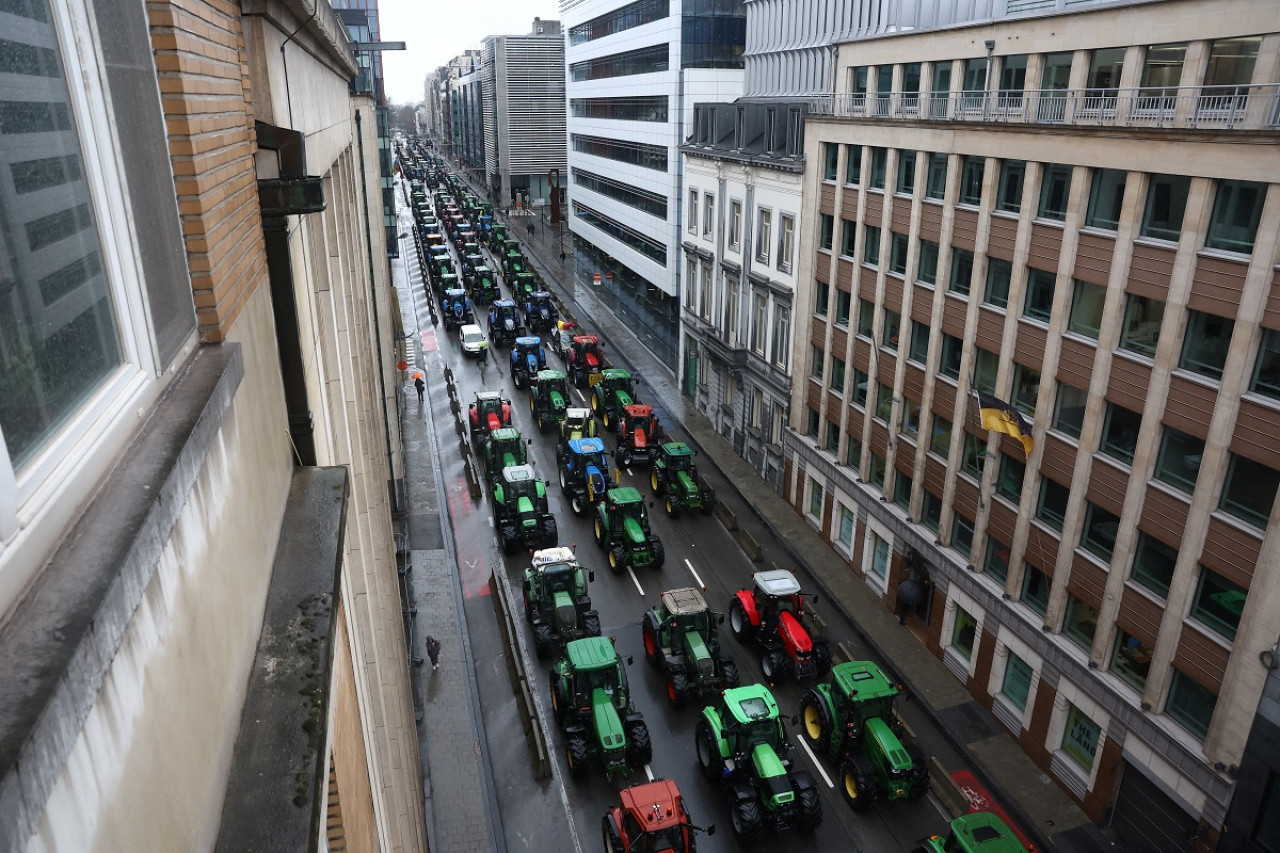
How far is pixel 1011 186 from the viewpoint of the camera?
22.8m

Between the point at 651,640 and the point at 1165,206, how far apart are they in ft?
55.2

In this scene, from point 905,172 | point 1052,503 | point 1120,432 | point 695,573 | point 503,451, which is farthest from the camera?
point 503,451

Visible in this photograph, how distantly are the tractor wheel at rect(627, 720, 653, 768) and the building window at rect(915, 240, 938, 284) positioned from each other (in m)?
15.4

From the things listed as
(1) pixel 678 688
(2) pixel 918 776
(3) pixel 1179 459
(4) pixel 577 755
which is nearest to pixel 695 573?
(1) pixel 678 688

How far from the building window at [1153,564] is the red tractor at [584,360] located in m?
33.3

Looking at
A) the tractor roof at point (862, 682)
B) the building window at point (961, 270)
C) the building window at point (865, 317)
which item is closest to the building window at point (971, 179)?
the building window at point (961, 270)

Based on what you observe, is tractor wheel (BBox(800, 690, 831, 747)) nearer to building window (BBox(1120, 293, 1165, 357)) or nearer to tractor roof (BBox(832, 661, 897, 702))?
tractor roof (BBox(832, 661, 897, 702))

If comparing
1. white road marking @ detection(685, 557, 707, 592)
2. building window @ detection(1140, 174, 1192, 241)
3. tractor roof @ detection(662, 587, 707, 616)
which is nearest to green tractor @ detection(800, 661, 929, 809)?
tractor roof @ detection(662, 587, 707, 616)

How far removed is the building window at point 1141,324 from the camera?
18969mm

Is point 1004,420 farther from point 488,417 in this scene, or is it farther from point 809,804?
point 488,417

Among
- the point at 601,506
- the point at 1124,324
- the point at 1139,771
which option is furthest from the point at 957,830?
the point at 601,506

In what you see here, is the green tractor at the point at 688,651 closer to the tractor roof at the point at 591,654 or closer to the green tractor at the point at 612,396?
the tractor roof at the point at 591,654

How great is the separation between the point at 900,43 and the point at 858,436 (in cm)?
1283

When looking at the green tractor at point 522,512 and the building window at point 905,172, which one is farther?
the green tractor at point 522,512
